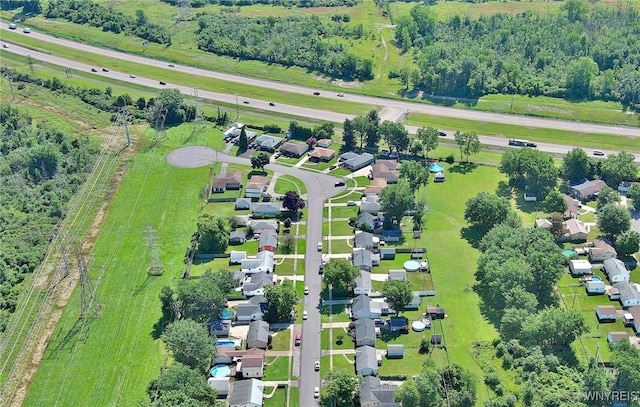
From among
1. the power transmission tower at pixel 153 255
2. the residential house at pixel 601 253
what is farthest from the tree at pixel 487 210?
the power transmission tower at pixel 153 255

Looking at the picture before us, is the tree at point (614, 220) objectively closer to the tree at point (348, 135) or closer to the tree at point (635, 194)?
the tree at point (635, 194)

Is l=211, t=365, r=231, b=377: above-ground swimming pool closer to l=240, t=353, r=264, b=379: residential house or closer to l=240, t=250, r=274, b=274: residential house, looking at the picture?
l=240, t=353, r=264, b=379: residential house

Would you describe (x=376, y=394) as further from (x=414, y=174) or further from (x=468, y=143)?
(x=468, y=143)

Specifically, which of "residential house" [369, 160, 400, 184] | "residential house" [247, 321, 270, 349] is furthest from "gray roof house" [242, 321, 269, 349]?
"residential house" [369, 160, 400, 184]

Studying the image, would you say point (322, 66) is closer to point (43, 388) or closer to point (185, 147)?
point (185, 147)

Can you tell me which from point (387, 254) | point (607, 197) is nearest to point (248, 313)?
point (387, 254)

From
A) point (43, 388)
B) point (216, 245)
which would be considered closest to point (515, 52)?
point (216, 245)
